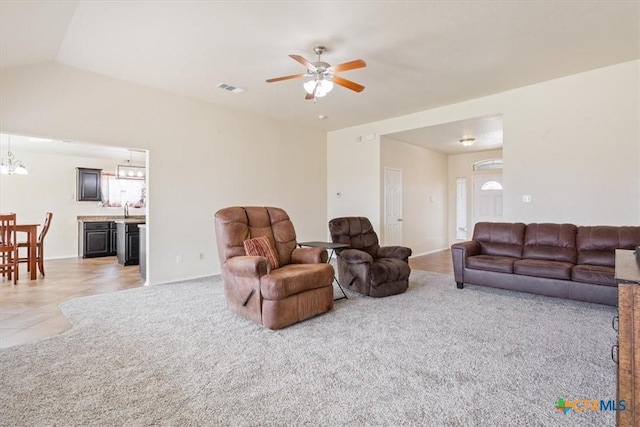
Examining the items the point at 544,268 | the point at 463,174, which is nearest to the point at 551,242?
the point at 544,268

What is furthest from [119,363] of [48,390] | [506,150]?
[506,150]

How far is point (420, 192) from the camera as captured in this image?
7.68 m

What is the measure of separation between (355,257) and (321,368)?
74.4 inches

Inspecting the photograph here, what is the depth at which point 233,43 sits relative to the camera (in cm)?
334

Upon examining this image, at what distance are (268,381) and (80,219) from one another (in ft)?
24.9

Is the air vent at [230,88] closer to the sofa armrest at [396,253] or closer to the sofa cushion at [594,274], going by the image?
the sofa armrest at [396,253]

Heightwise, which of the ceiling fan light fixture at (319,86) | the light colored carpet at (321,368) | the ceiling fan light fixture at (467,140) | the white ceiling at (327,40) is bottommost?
the light colored carpet at (321,368)

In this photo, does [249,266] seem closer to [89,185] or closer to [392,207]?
[392,207]

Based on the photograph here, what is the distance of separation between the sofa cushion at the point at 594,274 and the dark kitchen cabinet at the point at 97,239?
880cm

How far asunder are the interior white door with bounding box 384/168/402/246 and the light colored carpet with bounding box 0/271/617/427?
331cm

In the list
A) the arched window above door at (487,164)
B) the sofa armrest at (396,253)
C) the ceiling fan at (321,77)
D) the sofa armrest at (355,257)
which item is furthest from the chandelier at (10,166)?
the arched window above door at (487,164)

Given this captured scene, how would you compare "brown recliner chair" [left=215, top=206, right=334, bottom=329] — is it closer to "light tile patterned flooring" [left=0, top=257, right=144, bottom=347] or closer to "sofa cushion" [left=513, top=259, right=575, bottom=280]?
"light tile patterned flooring" [left=0, top=257, right=144, bottom=347]

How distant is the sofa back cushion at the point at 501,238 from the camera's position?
439 cm

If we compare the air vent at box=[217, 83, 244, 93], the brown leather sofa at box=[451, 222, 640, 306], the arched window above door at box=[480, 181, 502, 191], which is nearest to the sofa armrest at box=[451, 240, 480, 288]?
the brown leather sofa at box=[451, 222, 640, 306]
